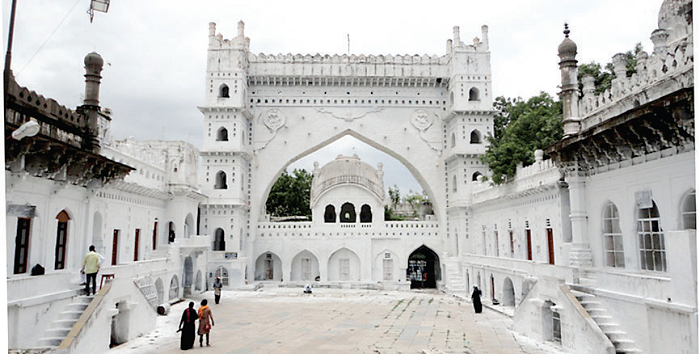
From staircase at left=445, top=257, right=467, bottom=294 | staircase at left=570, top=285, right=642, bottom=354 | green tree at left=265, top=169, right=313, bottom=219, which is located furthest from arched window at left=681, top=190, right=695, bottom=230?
green tree at left=265, top=169, right=313, bottom=219

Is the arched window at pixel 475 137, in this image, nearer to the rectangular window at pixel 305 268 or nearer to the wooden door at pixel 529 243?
the wooden door at pixel 529 243

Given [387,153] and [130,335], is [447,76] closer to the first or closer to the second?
[387,153]

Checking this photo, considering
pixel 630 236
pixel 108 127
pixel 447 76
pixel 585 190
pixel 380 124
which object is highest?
pixel 447 76

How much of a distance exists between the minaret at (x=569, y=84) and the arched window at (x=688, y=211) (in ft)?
12.8

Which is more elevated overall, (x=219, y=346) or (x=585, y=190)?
(x=585, y=190)

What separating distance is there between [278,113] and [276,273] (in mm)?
9079

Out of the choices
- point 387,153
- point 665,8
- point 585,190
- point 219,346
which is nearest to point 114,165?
point 219,346

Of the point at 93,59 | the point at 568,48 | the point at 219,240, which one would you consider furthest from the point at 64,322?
the point at 219,240

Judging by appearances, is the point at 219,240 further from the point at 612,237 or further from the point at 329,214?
the point at 612,237

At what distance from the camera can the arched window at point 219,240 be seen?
2816 centimetres

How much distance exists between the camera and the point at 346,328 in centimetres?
1466

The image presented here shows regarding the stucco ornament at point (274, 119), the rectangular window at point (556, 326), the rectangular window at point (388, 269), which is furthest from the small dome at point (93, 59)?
the rectangular window at point (388, 269)

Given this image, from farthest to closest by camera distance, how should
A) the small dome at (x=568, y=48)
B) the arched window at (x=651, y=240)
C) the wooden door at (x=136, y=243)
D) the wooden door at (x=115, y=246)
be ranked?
1. the wooden door at (x=136, y=243)
2. the wooden door at (x=115, y=246)
3. the small dome at (x=568, y=48)
4. the arched window at (x=651, y=240)

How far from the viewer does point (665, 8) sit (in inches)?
420
